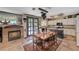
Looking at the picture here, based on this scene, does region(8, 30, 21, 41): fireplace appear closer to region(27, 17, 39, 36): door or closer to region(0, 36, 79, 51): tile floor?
region(0, 36, 79, 51): tile floor

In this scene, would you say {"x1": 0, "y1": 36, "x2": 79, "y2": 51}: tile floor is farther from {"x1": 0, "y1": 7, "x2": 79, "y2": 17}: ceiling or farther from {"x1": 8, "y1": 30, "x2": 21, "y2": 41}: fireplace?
{"x1": 0, "y1": 7, "x2": 79, "y2": 17}: ceiling

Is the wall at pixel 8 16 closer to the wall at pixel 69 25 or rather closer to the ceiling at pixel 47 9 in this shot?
the ceiling at pixel 47 9

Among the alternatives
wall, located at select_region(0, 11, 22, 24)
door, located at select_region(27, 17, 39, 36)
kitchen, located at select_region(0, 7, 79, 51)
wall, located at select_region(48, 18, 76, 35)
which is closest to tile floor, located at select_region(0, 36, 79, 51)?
kitchen, located at select_region(0, 7, 79, 51)

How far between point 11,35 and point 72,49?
129 cm

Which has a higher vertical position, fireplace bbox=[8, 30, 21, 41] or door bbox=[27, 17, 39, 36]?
door bbox=[27, 17, 39, 36]

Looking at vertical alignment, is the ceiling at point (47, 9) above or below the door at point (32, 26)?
above

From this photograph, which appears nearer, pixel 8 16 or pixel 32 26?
pixel 8 16

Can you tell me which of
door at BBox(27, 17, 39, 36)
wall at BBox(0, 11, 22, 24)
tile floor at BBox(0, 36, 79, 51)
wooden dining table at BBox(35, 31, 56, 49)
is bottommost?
tile floor at BBox(0, 36, 79, 51)

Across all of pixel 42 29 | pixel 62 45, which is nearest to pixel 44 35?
pixel 42 29

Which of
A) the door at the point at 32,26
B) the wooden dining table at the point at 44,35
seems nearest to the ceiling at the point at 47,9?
the door at the point at 32,26

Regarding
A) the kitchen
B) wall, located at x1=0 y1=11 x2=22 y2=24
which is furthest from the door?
wall, located at x1=0 y1=11 x2=22 y2=24

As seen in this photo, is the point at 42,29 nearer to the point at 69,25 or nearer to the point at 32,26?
the point at 32,26


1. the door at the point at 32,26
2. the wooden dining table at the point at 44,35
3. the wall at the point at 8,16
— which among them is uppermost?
the wall at the point at 8,16

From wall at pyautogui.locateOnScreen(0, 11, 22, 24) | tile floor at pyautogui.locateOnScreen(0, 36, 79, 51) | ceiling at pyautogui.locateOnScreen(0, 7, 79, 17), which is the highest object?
ceiling at pyautogui.locateOnScreen(0, 7, 79, 17)
